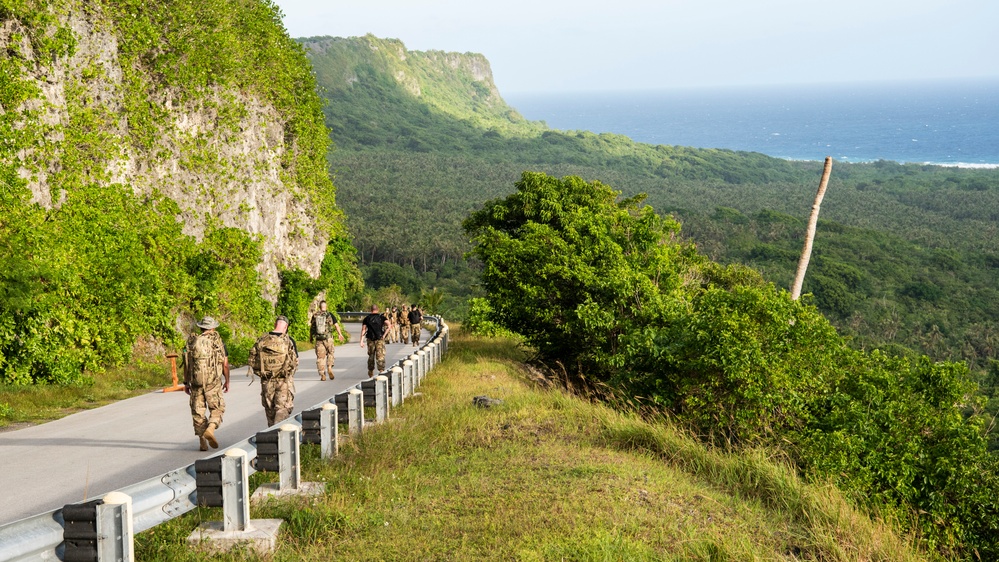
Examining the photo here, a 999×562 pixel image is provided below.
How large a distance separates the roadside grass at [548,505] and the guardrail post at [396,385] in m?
2.44

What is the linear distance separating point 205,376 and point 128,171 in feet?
45.5

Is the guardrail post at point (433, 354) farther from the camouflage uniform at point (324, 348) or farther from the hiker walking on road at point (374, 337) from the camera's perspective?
the camouflage uniform at point (324, 348)

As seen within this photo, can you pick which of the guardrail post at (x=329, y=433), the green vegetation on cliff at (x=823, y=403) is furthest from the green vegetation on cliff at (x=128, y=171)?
the green vegetation on cliff at (x=823, y=403)

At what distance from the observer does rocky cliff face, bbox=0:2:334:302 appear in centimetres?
1884

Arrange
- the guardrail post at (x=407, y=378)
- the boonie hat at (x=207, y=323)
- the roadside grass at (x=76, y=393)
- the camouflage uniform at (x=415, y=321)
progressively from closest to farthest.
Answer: the boonie hat at (x=207, y=323)
the roadside grass at (x=76, y=393)
the guardrail post at (x=407, y=378)
the camouflage uniform at (x=415, y=321)

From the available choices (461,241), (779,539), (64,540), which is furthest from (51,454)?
(461,241)

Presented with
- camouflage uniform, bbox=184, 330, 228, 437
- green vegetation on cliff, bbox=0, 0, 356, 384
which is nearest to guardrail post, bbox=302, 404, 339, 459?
camouflage uniform, bbox=184, 330, 228, 437

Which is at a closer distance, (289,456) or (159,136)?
(289,456)

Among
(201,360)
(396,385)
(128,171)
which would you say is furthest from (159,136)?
(201,360)

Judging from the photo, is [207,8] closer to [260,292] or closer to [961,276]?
[260,292]

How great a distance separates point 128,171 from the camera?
2216 cm

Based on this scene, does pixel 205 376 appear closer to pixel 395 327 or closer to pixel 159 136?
pixel 159 136

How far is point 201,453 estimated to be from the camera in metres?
10.6

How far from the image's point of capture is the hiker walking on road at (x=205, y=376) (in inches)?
404
